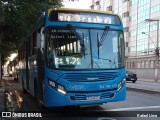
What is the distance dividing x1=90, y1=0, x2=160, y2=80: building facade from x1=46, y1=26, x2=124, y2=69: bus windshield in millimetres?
43009

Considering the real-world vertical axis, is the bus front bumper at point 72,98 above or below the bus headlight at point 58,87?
below

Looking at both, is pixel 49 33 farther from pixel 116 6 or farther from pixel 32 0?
pixel 116 6

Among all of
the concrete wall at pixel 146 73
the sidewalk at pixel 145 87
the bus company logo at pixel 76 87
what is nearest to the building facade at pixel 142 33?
the concrete wall at pixel 146 73

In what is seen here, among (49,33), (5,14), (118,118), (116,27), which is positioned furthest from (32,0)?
(118,118)

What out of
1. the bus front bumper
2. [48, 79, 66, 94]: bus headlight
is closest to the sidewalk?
the bus front bumper

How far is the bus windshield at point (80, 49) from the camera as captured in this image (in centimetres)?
988

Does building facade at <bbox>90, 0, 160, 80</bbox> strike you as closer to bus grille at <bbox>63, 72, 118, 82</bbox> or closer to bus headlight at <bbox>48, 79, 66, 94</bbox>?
bus grille at <bbox>63, 72, 118, 82</bbox>

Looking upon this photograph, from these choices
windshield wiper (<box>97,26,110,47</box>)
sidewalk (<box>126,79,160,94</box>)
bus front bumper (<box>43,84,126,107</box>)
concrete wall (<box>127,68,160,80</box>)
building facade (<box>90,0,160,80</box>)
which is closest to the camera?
bus front bumper (<box>43,84,126,107</box>)

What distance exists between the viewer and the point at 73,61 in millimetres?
9891

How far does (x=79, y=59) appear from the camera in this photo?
9.96m

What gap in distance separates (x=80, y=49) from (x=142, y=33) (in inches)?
2121

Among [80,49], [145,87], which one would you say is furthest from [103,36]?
[145,87]

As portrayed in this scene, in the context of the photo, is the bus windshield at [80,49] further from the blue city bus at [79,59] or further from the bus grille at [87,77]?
the bus grille at [87,77]

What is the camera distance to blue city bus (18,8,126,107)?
32.0 ft
